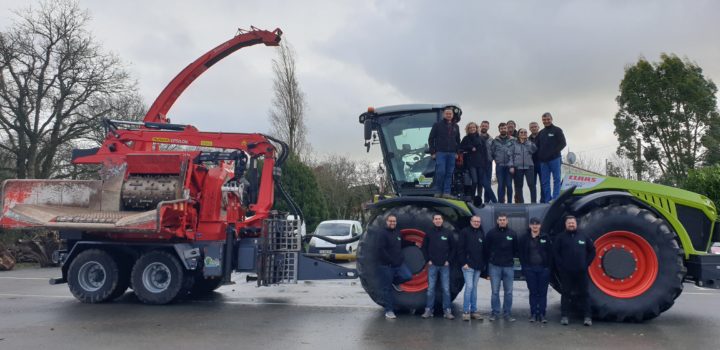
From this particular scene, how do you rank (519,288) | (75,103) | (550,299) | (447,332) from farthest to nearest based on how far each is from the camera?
(75,103), (519,288), (550,299), (447,332)

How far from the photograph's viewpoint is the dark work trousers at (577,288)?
301 inches

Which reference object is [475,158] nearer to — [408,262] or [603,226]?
[408,262]

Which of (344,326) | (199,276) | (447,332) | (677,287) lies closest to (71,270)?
(199,276)

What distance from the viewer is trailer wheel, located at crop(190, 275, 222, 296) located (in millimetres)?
10808

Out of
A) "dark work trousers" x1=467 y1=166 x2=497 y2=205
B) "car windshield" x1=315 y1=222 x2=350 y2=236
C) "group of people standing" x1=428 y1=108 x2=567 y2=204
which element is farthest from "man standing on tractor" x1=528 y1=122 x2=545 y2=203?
"car windshield" x1=315 y1=222 x2=350 y2=236

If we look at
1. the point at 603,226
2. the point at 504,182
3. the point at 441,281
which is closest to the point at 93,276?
the point at 441,281

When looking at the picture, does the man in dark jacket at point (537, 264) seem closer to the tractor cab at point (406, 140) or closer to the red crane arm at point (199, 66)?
the tractor cab at point (406, 140)

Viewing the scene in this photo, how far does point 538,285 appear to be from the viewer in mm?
7918

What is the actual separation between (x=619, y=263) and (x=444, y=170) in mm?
2827

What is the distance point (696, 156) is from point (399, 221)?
19.4 meters

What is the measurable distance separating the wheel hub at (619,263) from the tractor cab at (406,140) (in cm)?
256

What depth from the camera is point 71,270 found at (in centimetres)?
1016

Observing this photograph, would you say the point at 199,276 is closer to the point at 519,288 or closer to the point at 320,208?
the point at 519,288

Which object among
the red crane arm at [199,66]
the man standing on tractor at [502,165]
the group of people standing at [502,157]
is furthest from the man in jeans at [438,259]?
the red crane arm at [199,66]
